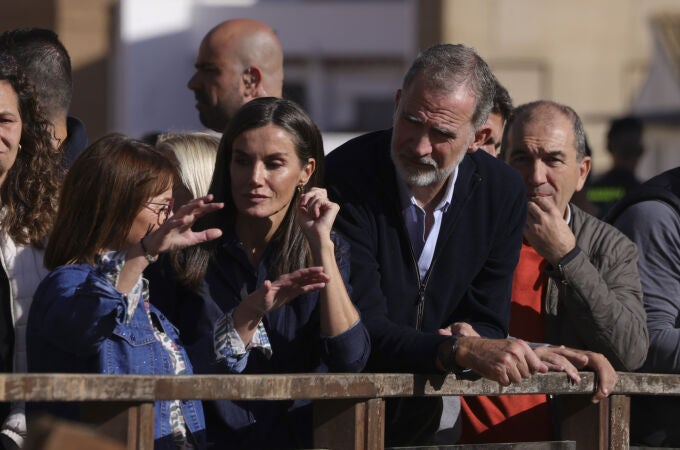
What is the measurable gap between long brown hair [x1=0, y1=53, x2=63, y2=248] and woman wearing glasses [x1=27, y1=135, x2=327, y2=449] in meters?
0.46

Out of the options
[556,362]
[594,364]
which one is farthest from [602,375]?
[556,362]

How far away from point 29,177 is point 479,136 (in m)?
1.62

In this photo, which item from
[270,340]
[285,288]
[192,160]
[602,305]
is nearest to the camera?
[285,288]

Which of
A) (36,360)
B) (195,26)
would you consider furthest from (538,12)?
(36,360)

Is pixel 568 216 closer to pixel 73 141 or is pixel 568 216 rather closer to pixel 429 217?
pixel 429 217

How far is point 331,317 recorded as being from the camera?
4223 mm

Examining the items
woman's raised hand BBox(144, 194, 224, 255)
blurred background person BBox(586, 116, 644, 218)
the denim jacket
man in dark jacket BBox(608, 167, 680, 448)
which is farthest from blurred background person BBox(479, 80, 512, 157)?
blurred background person BBox(586, 116, 644, 218)

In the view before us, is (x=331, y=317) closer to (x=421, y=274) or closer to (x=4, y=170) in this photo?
(x=421, y=274)

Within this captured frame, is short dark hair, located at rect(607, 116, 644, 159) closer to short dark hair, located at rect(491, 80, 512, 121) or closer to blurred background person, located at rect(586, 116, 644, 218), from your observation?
blurred background person, located at rect(586, 116, 644, 218)

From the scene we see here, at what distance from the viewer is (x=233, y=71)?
668 centimetres

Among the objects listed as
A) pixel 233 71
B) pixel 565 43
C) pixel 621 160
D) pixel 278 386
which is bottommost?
pixel 565 43

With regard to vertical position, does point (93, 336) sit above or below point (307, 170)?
below

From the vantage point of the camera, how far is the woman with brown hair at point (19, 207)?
14.3 ft

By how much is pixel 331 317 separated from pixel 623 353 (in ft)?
3.98
